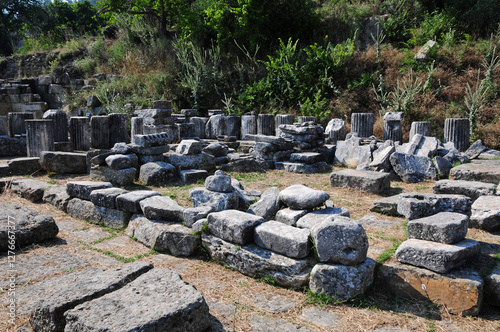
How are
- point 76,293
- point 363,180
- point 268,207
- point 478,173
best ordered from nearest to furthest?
1. point 76,293
2. point 268,207
3. point 478,173
4. point 363,180

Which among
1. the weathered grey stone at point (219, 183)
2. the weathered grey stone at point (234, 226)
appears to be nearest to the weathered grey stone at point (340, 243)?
the weathered grey stone at point (234, 226)

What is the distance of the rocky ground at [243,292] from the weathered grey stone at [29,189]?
140 cm

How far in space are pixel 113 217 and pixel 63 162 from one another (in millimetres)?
3377

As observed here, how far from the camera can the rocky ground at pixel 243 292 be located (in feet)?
10.0

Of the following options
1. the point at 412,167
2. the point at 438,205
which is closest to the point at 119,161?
the point at 438,205

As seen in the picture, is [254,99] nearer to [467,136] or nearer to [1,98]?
[467,136]

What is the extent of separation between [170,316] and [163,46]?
18364mm

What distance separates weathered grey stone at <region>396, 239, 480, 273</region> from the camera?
3371 mm

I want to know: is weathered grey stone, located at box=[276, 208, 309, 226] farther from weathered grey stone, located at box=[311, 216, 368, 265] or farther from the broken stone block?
the broken stone block

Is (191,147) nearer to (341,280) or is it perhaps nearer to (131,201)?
(131,201)

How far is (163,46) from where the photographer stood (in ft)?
63.1

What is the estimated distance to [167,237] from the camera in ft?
14.8

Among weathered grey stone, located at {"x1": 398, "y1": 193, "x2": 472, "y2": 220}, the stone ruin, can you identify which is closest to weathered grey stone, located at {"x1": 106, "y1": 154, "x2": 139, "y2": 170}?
the stone ruin

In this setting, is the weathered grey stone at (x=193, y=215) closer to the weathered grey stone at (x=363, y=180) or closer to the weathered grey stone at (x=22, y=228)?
the weathered grey stone at (x=22, y=228)
